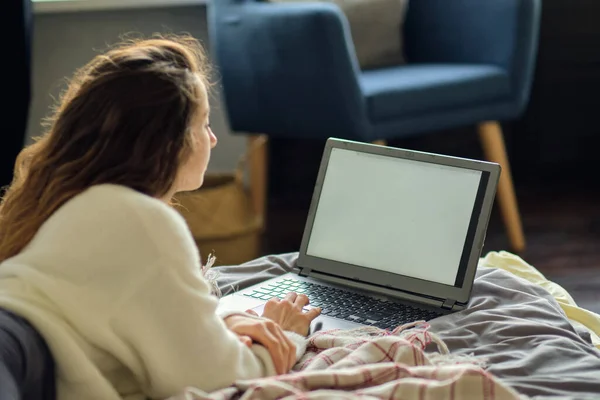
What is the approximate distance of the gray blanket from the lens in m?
1.02

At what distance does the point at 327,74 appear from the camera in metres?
2.23

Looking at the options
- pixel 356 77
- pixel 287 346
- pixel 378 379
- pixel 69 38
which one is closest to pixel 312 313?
pixel 287 346

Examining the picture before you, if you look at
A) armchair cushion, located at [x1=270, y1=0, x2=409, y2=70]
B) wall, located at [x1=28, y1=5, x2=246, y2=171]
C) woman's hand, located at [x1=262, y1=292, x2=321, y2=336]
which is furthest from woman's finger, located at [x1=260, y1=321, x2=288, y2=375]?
wall, located at [x1=28, y1=5, x2=246, y2=171]

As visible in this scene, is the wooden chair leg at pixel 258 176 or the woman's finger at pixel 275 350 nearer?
the woman's finger at pixel 275 350

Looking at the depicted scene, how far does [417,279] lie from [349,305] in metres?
0.11

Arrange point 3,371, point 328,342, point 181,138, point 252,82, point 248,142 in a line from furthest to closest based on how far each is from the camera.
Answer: point 248,142
point 252,82
point 328,342
point 181,138
point 3,371

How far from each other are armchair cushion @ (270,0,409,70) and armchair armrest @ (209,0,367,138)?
1.16 ft

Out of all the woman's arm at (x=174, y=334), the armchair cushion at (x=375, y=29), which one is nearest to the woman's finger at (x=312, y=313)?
the woman's arm at (x=174, y=334)

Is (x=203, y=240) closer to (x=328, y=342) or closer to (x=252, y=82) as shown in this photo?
(x=252, y=82)

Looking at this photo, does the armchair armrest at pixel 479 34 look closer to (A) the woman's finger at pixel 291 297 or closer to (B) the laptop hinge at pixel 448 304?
(B) the laptop hinge at pixel 448 304

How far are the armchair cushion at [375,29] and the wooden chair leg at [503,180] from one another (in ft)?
1.29

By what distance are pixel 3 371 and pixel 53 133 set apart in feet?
0.97

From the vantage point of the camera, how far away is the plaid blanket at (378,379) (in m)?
0.90

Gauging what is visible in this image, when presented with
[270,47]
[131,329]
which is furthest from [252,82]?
[131,329]
